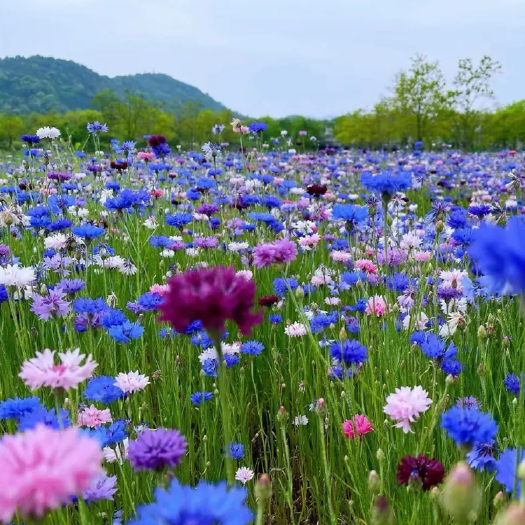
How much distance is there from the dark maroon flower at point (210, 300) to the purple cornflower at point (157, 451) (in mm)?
262

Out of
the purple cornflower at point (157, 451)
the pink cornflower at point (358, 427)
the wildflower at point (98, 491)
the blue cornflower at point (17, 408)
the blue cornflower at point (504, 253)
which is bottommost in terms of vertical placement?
the pink cornflower at point (358, 427)

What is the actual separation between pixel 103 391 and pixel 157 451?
2.29 feet

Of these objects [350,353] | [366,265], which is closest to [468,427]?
[350,353]

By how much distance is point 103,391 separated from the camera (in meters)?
1.68

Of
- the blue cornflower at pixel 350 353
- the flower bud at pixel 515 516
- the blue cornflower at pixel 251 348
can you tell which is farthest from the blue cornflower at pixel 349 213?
the flower bud at pixel 515 516

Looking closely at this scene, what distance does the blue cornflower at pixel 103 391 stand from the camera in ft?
5.43

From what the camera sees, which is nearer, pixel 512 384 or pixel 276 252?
pixel 276 252

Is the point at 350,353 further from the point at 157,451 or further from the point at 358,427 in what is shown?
the point at 157,451

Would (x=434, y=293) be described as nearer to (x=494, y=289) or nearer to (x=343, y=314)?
(x=343, y=314)

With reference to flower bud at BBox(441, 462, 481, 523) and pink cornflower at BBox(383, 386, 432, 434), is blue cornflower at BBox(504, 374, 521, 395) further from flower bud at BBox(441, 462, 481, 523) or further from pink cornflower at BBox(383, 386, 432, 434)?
flower bud at BBox(441, 462, 481, 523)

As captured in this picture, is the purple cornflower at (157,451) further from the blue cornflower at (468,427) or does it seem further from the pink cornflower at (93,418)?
the pink cornflower at (93,418)

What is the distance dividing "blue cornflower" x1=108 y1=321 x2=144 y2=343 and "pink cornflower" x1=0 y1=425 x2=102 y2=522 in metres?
1.37

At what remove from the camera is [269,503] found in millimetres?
1939

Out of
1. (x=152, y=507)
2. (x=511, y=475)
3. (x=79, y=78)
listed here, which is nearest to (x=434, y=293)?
(x=511, y=475)
